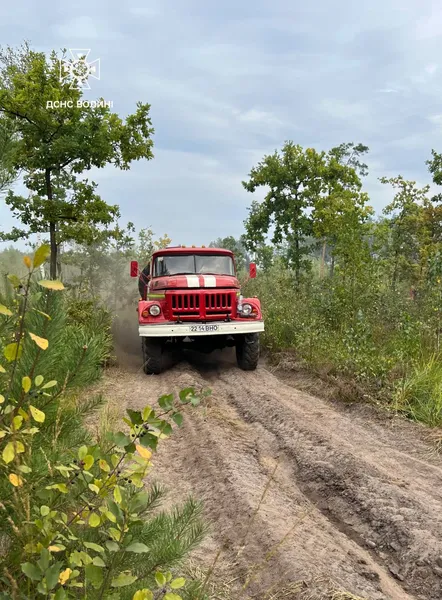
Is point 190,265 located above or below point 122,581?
above

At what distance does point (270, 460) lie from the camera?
15.0 feet

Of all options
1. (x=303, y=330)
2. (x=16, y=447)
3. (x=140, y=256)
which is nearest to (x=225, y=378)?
Result: (x=303, y=330)

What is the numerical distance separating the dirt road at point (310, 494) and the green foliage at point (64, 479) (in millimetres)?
568

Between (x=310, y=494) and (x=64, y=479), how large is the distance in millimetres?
2747

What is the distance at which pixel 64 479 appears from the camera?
172 cm

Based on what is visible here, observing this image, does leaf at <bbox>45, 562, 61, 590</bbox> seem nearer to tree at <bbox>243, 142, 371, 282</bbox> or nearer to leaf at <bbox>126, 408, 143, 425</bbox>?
leaf at <bbox>126, 408, 143, 425</bbox>

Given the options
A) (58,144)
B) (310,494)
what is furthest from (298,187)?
(310,494)

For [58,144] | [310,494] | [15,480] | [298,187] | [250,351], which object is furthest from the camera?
[298,187]

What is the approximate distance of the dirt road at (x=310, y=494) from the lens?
2773 millimetres

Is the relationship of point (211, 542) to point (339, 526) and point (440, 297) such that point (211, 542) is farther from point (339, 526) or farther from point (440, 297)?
point (440, 297)

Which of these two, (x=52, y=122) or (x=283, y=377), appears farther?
(x=52, y=122)

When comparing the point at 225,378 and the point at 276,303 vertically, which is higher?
the point at 276,303

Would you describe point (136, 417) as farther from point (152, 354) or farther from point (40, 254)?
point (152, 354)

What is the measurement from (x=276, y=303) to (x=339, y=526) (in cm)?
770
